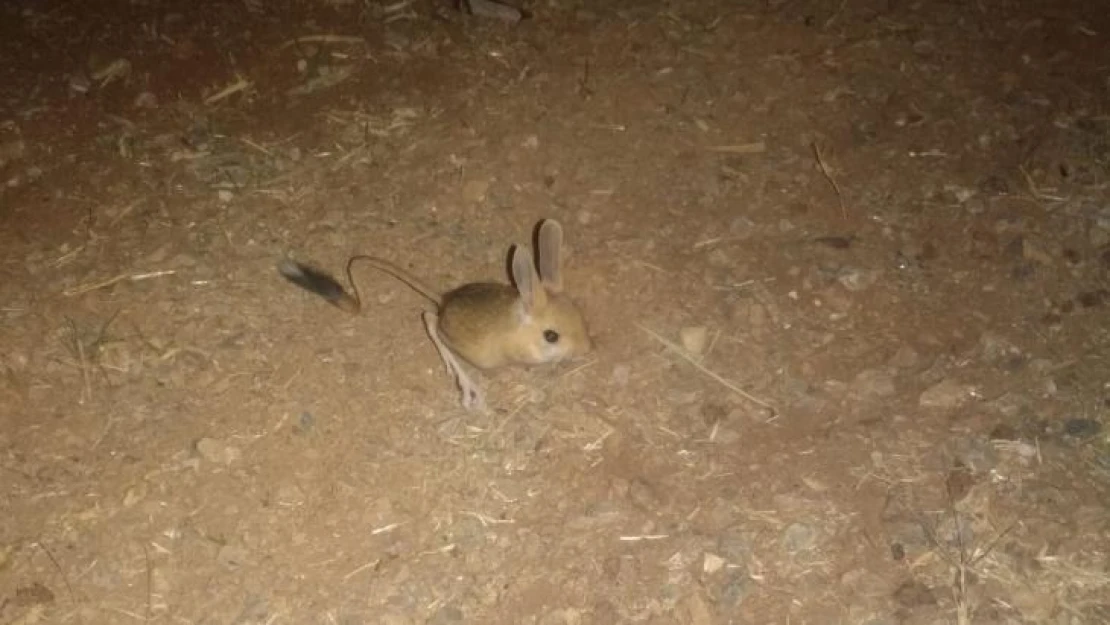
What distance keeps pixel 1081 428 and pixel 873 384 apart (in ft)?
2.17

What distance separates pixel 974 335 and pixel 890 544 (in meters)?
0.95

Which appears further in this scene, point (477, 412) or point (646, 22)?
point (646, 22)

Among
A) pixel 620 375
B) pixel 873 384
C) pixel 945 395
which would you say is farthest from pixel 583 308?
pixel 945 395

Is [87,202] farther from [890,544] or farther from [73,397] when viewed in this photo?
[890,544]

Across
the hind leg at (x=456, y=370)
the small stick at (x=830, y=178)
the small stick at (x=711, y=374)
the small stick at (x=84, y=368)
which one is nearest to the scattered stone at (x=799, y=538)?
the small stick at (x=711, y=374)

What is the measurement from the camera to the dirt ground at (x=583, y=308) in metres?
2.78

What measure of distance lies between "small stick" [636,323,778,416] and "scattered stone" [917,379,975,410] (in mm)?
513

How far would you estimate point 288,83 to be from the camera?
4.46 metres

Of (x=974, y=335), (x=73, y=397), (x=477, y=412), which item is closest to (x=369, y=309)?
A: (x=477, y=412)

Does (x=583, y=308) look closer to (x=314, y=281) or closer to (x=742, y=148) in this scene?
(x=314, y=281)

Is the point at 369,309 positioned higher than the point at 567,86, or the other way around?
the point at 567,86

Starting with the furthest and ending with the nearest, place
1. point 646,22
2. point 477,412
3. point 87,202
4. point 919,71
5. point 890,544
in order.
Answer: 1. point 646,22
2. point 919,71
3. point 87,202
4. point 477,412
5. point 890,544

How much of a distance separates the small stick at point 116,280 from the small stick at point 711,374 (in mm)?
1934

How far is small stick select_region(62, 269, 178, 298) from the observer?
361cm
